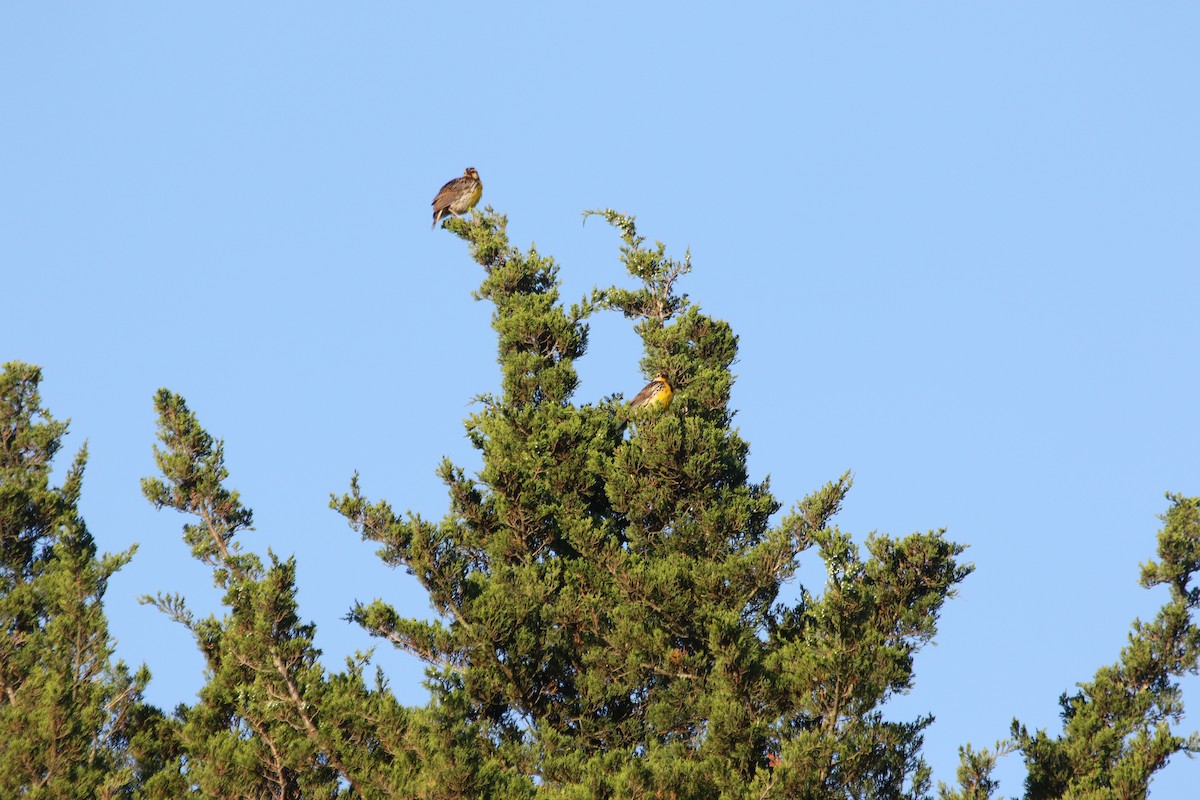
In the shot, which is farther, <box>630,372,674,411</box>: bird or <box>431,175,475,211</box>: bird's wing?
<box>431,175,475,211</box>: bird's wing

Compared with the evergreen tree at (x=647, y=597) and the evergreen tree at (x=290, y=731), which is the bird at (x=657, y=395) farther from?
the evergreen tree at (x=290, y=731)

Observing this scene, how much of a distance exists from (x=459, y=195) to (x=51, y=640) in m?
9.75

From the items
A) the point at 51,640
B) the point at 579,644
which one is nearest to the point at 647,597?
the point at 579,644

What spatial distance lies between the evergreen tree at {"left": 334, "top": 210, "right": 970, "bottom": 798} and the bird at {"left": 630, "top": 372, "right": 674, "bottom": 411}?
0.16m

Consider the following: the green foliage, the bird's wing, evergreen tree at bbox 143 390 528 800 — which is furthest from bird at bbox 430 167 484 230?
evergreen tree at bbox 143 390 528 800

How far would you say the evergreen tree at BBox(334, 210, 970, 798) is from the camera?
16.1 metres

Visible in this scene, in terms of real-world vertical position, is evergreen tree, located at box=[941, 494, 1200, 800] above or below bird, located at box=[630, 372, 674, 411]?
below

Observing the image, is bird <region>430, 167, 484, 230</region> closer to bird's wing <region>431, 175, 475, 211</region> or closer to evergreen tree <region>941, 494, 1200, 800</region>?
bird's wing <region>431, 175, 475, 211</region>

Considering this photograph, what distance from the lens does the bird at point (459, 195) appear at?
87.5 feet

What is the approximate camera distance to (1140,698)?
57.5 ft

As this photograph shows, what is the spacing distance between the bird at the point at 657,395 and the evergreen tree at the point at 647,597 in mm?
159

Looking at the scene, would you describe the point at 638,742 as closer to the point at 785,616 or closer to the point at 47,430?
the point at 785,616

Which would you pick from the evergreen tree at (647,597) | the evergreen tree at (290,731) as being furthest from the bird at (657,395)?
the evergreen tree at (290,731)

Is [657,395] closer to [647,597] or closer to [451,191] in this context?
[647,597]
